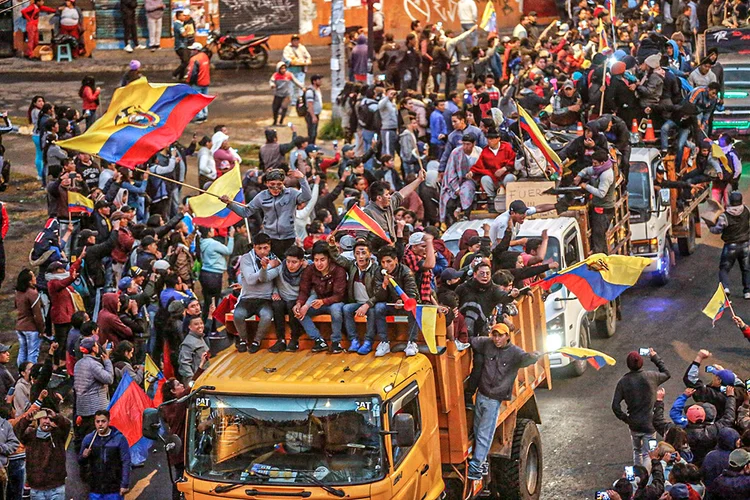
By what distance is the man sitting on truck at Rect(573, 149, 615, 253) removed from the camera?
62.4 feet

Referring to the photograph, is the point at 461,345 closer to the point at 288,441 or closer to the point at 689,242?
the point at 288,441

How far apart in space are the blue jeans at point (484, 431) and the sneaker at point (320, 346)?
5.29 feet

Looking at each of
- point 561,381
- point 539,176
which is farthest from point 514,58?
point 561,381

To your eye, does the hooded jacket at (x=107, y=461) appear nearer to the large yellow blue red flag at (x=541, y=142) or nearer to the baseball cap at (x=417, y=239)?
the baseball cap at (x=417, y=239)

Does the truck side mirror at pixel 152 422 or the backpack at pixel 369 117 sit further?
the backpack at pixel 369 117

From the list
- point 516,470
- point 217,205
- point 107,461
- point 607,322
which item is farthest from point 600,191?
point 107,461

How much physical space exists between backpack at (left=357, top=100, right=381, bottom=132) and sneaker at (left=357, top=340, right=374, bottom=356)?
41.4 feet

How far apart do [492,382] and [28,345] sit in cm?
675

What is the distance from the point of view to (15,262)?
22.3m

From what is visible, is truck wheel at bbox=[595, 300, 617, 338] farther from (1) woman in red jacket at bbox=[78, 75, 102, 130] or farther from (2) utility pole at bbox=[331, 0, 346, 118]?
(1) woman in red jacket at bbox=[78, 75, 102, 130]

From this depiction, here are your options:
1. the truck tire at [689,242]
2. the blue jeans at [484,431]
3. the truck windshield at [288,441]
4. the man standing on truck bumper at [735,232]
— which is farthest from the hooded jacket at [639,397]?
the truck tire at [689,242]

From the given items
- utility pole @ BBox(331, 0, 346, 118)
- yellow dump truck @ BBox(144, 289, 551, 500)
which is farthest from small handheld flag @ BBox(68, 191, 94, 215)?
utility pole @ BBox(331, 0, 346, 118)

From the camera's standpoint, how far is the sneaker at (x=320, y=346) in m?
12.7

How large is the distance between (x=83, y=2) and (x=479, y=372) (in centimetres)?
2674
